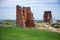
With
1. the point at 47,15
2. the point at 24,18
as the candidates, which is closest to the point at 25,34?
the point at 24,18

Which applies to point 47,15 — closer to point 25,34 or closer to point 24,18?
point 24,18

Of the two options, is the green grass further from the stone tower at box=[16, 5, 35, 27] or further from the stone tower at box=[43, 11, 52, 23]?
the stone tower at box=[43, 11, 52, 23]

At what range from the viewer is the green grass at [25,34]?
2502mm

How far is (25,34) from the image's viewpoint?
99.3 inches

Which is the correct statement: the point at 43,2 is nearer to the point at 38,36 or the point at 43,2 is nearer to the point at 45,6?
the point at 45,6

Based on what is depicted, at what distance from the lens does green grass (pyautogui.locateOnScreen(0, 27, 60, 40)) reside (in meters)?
2.50

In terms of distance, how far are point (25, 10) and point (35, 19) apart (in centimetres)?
25

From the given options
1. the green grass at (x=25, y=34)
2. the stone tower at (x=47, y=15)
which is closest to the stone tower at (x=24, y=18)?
the green grass at (x=25, y=34)

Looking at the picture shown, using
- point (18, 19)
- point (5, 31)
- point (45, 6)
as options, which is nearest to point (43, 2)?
point (45, 6)

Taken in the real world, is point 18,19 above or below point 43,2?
below

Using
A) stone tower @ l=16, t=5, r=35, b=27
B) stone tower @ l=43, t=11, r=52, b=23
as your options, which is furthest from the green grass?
stone tower @ l=43, t=11, r=52, b=23

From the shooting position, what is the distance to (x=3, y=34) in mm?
2535

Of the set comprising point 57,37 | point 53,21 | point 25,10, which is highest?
point 25,10

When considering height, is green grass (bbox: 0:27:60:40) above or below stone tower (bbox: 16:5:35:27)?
below
